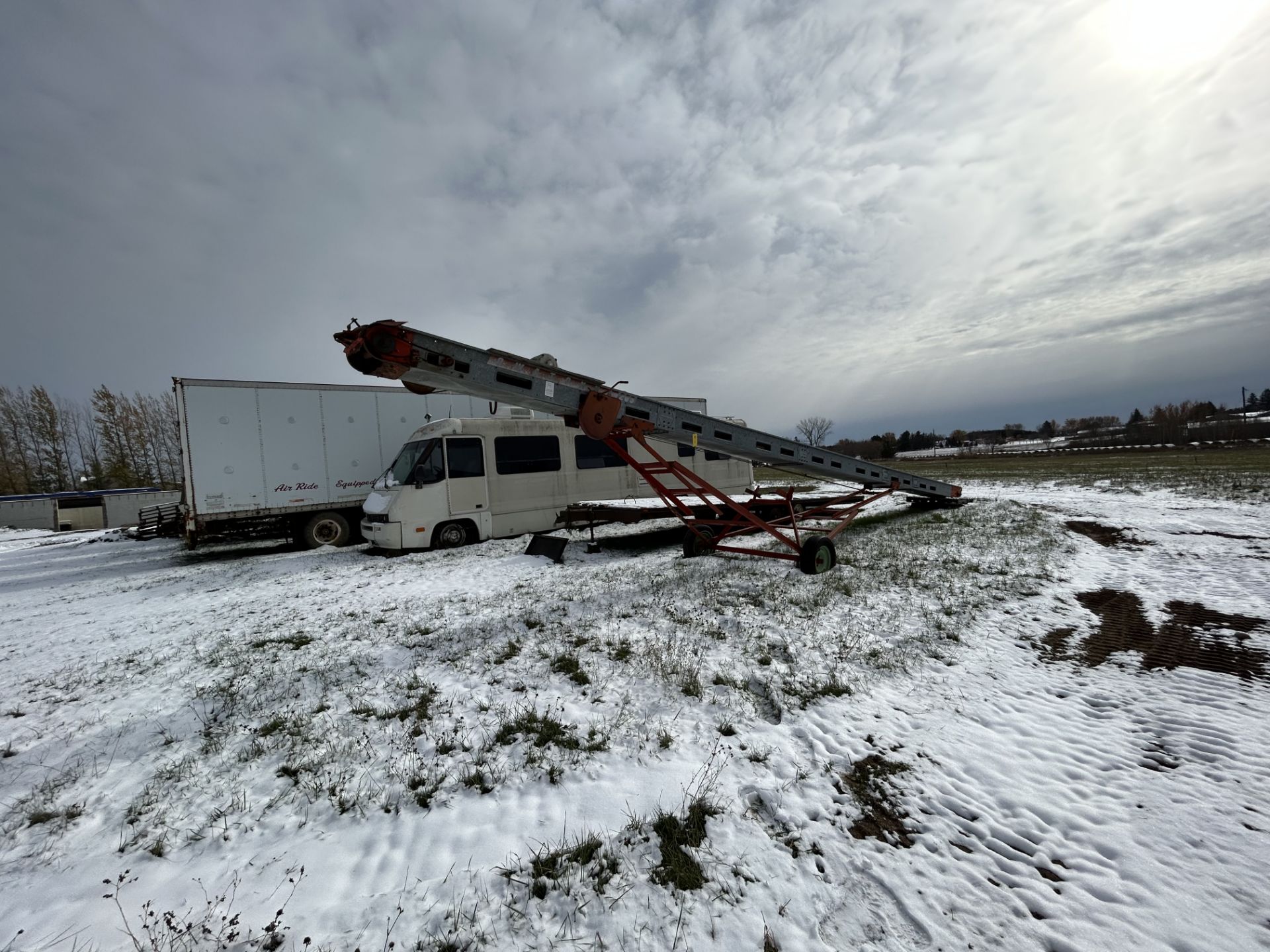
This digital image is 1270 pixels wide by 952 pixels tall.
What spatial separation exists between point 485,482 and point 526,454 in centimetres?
116

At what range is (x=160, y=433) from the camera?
144 feet

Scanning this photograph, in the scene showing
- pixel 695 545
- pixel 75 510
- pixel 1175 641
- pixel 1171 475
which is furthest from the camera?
pixel 75 510

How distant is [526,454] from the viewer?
11422 mm

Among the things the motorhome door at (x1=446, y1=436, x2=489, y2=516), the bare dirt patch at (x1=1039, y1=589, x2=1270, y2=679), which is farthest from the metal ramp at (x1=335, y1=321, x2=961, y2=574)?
the motorhome door at (x1=446, y1=436, x2=489, y2=516)

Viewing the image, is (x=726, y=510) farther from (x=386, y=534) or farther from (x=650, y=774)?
(x=650, y=774)

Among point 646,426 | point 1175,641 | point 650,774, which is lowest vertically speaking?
point 1175,641

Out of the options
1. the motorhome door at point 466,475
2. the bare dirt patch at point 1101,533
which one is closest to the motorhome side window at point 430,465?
the motorhome door at point 466,475

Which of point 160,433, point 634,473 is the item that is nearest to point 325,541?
point 634,473

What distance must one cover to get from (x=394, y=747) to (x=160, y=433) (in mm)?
58117

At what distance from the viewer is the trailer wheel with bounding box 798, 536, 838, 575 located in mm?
7391

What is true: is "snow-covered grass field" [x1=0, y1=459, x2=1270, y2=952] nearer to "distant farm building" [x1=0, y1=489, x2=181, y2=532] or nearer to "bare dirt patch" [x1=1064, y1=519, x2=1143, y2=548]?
"bare dirt patch" [x1=1064, y1=519, x2=1143, y2=548]

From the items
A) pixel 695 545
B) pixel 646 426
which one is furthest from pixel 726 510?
pixel 646 426

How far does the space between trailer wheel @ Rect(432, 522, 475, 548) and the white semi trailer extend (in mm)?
2683

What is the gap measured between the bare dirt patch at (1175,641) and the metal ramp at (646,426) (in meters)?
3.12
